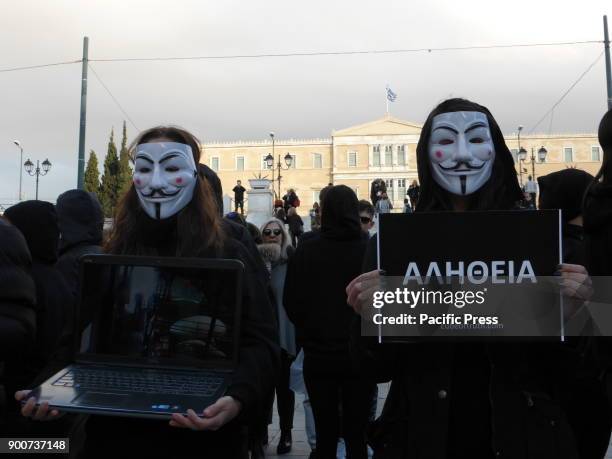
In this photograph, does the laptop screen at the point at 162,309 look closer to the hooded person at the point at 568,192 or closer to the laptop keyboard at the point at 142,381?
the laptop keyboard at the point at 142,381

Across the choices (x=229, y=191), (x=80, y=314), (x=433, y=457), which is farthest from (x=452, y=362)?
(x=229, y=191)

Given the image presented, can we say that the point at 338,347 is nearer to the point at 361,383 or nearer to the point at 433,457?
the point at 361,383

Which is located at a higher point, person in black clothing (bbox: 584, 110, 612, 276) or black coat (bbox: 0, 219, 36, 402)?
person in black clothing (bbox: 584, 110, 612, 276)

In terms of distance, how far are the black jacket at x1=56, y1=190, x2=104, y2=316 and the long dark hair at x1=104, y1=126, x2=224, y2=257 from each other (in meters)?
1.53

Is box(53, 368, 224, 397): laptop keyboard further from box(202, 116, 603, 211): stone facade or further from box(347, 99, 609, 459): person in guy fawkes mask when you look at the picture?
box(202, 116, 603, 211): stone facade

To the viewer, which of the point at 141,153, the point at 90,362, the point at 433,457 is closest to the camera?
the point at 433,457

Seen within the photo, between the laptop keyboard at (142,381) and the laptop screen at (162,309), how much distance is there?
7cm

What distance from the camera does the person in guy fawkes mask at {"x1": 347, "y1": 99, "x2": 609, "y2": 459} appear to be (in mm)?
1907

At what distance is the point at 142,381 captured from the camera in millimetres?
2094

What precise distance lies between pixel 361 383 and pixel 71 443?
254 cm

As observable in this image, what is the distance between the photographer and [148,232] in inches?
98.7

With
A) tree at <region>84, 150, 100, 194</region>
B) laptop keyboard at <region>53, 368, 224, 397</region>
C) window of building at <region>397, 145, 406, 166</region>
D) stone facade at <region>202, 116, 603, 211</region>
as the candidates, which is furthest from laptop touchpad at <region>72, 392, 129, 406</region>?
window of building at <region>397, 145, 406, 166</region>

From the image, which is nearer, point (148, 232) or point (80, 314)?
point (80, 314)

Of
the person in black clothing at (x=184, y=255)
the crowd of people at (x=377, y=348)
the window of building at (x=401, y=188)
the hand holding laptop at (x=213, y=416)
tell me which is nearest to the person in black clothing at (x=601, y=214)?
the crowd of people at (x=377, y=348)
